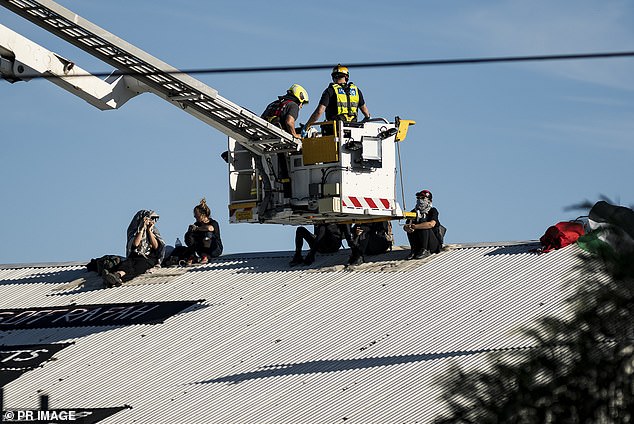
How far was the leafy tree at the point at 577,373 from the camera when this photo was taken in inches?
205

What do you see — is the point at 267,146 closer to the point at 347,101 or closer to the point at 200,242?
the point at 347,101

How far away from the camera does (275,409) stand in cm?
1381

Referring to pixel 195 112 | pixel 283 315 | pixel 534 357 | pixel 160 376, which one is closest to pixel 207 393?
pixel 160 376

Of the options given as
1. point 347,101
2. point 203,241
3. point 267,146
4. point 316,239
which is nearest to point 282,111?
point 267,146

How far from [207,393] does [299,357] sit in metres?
1.42

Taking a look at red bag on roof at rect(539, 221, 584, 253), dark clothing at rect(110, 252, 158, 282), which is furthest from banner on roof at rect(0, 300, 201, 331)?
red bag on roof at rect(539, 221, 584, 253)

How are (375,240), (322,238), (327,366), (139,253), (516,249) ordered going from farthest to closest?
(139,253), (322,238), (375,240), (516,249), (327,366)

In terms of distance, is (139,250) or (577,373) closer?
(577,373)

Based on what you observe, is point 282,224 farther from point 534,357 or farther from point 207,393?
point 534,357

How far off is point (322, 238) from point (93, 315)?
4070 millimetres

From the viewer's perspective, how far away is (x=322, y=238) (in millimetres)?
20625

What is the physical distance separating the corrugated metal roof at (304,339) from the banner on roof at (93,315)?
0.82 ft

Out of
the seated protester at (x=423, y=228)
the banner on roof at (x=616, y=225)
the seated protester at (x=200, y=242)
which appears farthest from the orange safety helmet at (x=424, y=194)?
the banner on roof at (x=616, y=225)

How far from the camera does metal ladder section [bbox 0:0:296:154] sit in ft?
54.2
